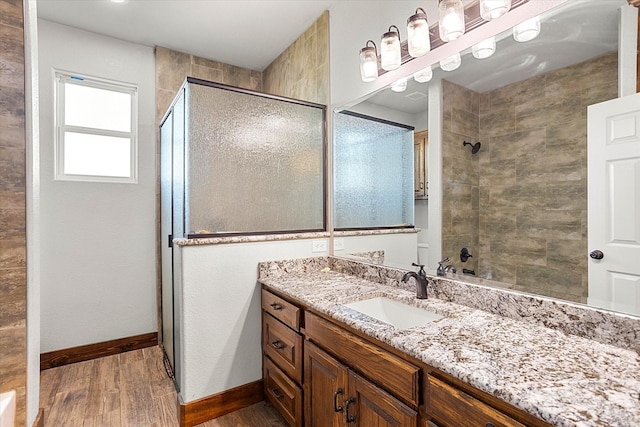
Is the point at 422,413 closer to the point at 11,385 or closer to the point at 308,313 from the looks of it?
the point at 308,313

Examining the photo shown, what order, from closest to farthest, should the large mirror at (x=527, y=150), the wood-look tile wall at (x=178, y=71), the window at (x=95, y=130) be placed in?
the large mirror at (x=527, y=150) → the window at (x=95, y=130) → the wood-look tile wall at (x=178, y=71)

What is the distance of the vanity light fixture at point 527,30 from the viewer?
126cm

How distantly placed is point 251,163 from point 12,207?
123 centimetres

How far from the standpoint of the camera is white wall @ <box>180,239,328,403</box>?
6.40 ft

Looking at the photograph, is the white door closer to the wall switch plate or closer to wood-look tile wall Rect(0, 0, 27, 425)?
the wall switch plate

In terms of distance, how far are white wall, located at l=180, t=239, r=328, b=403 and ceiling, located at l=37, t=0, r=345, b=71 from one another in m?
1.80

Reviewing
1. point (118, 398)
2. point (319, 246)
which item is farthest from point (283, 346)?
point (118, 398)

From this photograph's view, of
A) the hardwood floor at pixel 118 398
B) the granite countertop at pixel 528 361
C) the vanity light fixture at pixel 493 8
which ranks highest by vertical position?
the vanity light fixture at pixel 493 8

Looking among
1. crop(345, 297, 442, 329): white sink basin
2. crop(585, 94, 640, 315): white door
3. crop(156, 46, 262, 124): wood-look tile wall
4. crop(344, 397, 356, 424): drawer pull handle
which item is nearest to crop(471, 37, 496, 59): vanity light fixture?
crop(585, 94, 640, 315): white door

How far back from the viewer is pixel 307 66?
271 cm

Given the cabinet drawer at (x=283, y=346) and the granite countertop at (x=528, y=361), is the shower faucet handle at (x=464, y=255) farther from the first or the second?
the cabinet drawer at (x=283, y=346)

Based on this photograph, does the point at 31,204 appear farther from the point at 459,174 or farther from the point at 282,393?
the point at 459,174

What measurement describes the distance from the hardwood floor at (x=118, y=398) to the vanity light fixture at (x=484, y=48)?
2286mm

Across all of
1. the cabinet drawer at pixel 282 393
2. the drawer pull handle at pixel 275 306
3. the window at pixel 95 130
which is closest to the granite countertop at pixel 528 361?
the drawer pull handle at pixel 275 306
